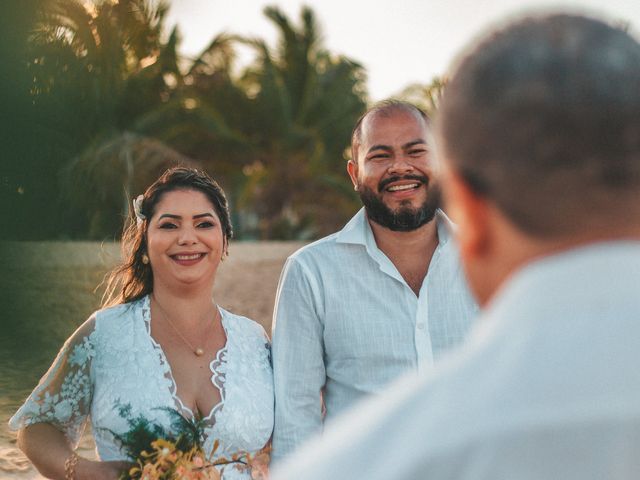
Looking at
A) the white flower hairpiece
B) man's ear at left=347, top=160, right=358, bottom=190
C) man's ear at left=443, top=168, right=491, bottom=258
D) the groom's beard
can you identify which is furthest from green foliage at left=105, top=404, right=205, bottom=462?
man's ear at left=443, top=168, right=491, bottom=258

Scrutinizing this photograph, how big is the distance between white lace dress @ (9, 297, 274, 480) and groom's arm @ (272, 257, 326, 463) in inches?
4.6

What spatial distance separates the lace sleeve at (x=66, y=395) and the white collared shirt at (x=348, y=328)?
813mm

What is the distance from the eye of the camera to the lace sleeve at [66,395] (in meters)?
3.51

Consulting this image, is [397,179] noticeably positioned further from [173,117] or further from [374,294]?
[173,117]

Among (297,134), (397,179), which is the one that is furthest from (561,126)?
(297,134)

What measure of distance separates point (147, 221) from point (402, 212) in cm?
116

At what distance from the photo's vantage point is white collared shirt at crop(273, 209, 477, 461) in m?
3.43

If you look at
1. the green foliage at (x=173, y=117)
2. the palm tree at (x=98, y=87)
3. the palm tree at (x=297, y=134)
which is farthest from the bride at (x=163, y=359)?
the palm tree at (x=297, y=134)

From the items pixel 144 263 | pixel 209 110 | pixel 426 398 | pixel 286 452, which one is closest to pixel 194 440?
pixel 286 452

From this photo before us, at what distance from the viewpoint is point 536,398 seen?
0.77 m

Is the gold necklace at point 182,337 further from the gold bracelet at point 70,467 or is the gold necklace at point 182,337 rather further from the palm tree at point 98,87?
the palm tree at point 98,87

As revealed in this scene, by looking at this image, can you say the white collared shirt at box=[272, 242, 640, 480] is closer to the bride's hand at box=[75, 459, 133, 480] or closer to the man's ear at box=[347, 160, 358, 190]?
the bride's hand at box=[75, 459, 133, 480]

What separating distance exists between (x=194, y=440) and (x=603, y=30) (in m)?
2.71

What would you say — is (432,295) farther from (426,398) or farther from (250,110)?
(250,110)
